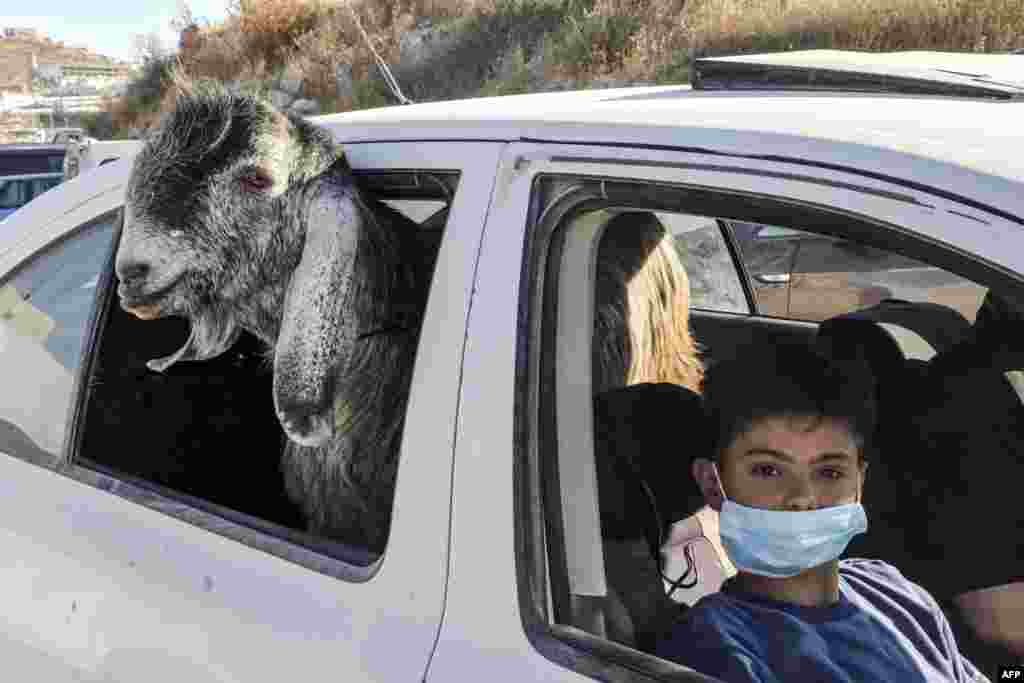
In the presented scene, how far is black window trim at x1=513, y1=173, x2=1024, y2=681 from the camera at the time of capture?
1.29m

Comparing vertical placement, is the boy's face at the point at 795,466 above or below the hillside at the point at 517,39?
below

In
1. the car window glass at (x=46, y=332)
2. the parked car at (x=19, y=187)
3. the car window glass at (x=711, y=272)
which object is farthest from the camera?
the parked car at (x=19, y=187)

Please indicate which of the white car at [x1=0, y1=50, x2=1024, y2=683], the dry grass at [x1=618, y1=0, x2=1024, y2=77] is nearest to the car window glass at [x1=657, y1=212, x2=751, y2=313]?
the white car at [x1=0, y1=50, x2=1024, y2=683]

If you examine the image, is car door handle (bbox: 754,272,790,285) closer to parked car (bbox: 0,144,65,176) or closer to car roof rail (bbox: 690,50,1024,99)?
car roof rail (bbox: 690,50,1024,99)

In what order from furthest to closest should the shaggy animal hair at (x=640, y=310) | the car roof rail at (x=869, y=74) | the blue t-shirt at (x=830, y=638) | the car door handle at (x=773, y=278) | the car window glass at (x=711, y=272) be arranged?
1. the car door handle at (x=773, y=278)
2. the car window glass at (x=711, y=272)
3. the shaggy animal hair at (x=640, y=310)
4. the car roof rail at (x=869, y=74)
5. the blue t-shirt at (x=830, y=638)

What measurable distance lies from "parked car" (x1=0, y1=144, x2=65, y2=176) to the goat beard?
33.4ft

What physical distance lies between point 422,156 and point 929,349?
3.47ft

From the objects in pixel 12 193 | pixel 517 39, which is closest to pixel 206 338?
pixel 12 193

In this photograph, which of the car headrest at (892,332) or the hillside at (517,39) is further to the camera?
the hillside at (517,39)

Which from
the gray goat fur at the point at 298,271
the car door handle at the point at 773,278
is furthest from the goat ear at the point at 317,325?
the car door handle at the point at 773,278

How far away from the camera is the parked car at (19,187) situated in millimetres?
10219

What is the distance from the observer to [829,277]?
7.45ft

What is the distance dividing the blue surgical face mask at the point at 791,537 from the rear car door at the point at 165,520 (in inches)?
17.9

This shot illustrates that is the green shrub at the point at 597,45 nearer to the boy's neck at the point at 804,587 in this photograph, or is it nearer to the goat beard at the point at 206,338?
the goat beard at the point at 206,338
